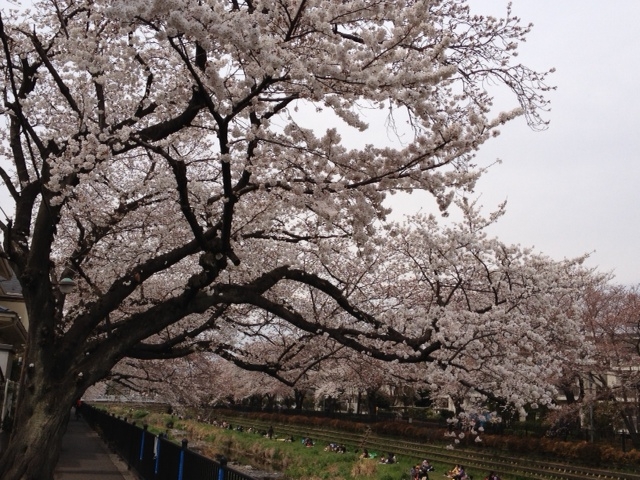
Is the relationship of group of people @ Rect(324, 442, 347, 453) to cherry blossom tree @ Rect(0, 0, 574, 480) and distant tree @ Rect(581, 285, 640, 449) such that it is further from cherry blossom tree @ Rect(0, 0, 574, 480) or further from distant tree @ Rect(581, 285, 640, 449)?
cherry blossom tree @ Rect(0, 0, 574, 480)

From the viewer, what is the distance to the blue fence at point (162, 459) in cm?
731

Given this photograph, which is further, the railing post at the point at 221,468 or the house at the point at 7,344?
the house at the point at 7,344

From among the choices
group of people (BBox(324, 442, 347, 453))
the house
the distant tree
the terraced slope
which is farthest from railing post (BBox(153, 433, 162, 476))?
group of people (BBox(324, 442, 347, 453))

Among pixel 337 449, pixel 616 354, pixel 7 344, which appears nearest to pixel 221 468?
pixel 7 344

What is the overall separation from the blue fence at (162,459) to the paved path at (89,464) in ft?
1.01

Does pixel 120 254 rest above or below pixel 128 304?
above

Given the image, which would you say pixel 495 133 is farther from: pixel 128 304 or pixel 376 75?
pixel 128 304

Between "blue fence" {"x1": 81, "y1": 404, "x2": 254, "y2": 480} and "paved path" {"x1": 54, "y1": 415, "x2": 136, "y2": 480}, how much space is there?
1.01 ft

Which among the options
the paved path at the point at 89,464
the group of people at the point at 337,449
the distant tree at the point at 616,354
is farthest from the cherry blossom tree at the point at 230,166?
the group of people at the point at 337,449

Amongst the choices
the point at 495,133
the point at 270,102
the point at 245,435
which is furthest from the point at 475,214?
the point at 245,435

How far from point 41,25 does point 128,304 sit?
498 cm

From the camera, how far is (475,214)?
10609 millimetres

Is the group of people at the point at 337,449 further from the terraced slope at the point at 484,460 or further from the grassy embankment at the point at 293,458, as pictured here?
the terraced slope at the point at 484,460

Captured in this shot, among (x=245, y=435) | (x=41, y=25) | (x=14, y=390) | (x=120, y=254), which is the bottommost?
(x=245, y=435)
